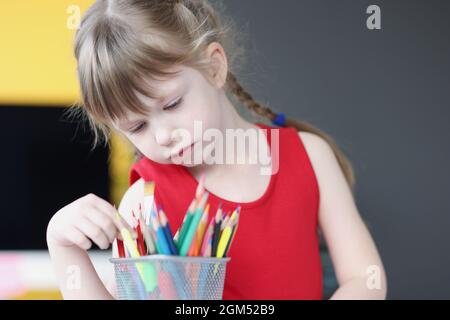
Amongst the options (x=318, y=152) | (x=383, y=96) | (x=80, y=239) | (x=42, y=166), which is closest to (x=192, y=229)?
(x=80, y=239)

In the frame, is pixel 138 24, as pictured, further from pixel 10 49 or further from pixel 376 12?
pixel 10 49

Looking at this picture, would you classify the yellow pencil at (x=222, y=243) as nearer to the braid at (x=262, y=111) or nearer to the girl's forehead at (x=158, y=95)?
the girl's forehead at (x=158, y=95)

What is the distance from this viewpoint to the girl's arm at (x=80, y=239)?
0.48m

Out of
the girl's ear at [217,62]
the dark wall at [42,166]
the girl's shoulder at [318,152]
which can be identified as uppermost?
the girl's ear at [217,62]

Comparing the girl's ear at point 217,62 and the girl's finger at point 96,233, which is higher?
the girl's ear at point 217,62

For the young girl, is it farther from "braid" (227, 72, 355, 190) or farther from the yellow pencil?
the yellow pencil

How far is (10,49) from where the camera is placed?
1574mm

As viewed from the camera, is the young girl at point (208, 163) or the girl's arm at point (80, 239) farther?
the young girl at point (208, 163)

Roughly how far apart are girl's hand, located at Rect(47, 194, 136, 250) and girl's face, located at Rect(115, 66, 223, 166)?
12 centimetres

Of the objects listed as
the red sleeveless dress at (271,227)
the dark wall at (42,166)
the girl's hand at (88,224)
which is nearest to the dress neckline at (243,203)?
the red sleeveless dress at (271,227)

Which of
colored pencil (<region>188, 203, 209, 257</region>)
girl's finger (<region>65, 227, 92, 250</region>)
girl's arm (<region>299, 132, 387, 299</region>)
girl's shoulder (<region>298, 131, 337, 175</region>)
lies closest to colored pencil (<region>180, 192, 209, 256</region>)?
colored pencil (<region>188, 203, 209, 257</region>)

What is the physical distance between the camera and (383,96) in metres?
1.21

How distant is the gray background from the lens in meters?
1.14

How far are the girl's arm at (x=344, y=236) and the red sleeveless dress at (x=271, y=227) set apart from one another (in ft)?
0.05
